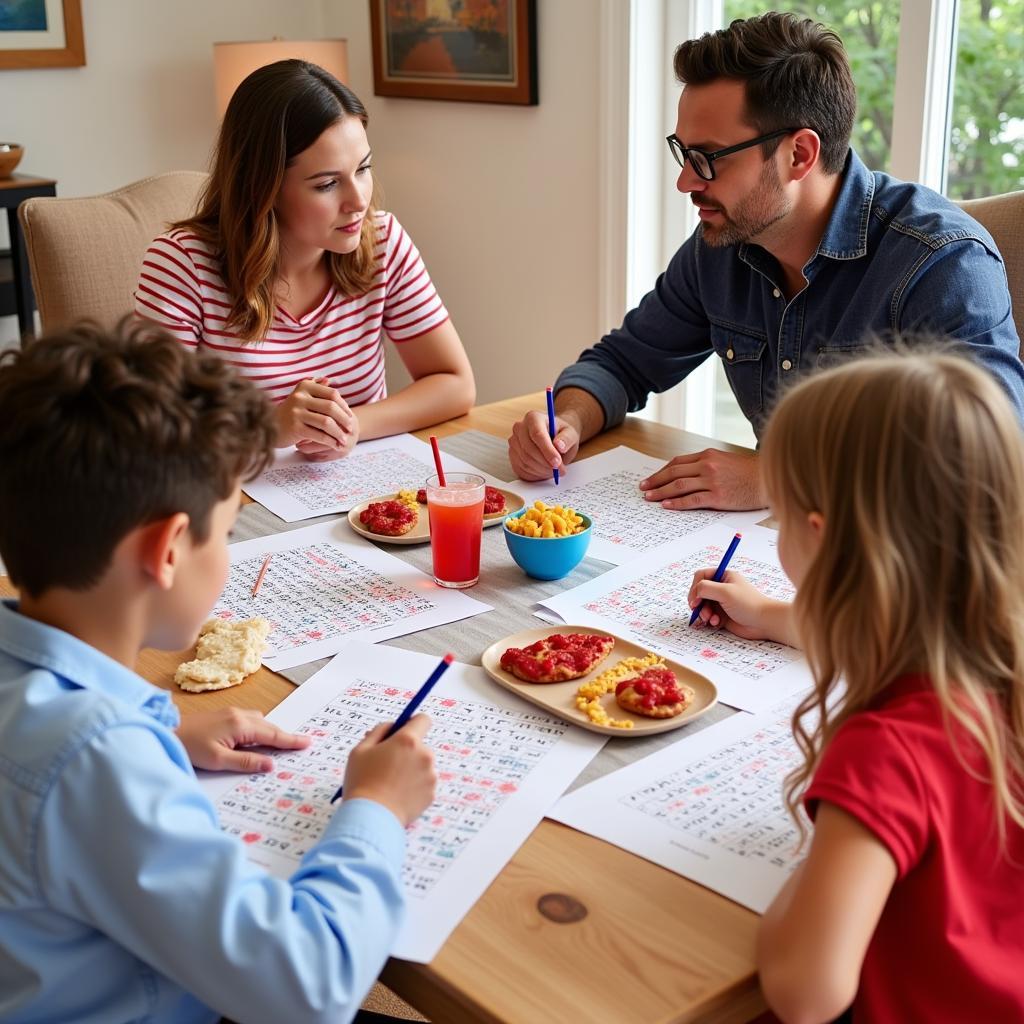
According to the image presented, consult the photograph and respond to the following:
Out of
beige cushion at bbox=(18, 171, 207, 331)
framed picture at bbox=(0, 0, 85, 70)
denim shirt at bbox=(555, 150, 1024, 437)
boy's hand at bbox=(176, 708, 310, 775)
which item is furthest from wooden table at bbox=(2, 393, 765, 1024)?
framed picture at bbox=(0, 0, 85, 70)

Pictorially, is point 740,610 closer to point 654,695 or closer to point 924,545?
point 654,695

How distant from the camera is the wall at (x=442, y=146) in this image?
3.06 meters

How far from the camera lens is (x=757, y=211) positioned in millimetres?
1793

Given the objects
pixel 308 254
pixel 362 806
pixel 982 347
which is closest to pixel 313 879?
pixel 362 806

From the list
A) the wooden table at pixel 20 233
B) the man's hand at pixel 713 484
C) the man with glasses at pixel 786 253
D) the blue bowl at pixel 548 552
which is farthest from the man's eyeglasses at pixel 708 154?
the wooden table at pixel 20 233

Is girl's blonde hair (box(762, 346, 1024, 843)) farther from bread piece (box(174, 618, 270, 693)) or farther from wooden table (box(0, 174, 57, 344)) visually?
wooden table (box(0, 174, 57, 344))

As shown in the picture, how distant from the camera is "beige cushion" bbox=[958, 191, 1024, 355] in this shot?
183 cm

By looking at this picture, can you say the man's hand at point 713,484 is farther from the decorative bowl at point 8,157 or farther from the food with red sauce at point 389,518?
the decorative bowl at point 8,157

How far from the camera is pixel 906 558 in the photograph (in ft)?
2.76

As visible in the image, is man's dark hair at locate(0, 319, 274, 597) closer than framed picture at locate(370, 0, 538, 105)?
Yes

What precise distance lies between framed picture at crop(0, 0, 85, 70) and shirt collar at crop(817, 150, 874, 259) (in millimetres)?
2479

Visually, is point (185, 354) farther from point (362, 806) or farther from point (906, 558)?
point (906, 558)

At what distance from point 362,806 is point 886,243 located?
120 centimetres

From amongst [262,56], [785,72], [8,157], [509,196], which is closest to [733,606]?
[785,72]
